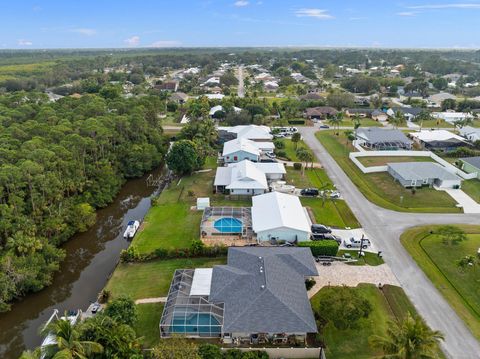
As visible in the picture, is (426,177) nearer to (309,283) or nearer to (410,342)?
(309,283)

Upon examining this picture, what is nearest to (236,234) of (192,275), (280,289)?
(192,275)

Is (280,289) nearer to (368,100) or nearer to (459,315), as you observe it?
(459,315)

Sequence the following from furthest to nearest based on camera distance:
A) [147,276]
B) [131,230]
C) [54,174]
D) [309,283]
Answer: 1. [131,230]
2. [54,174]
3. [147,276]
4. [309,283]

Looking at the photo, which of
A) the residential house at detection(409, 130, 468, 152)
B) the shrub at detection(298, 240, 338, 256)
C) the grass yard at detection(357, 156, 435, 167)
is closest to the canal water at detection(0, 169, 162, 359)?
the shrub at detection(298, 240, 338, 256)

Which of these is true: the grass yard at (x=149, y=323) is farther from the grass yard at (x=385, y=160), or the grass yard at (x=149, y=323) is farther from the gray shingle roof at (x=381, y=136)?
the gray shingle roof at (x=381, y=136)

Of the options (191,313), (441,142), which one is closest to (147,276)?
(191,313)

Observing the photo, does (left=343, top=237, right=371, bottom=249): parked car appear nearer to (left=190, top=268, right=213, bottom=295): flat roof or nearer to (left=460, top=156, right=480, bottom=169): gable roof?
(left=190, top=268, right=213, bottom=295): flat roof

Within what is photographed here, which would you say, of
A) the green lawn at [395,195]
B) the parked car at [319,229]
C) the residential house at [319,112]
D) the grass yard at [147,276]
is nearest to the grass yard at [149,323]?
the grass yard at [147,276]
